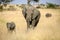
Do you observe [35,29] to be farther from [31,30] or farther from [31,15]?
[31,15]

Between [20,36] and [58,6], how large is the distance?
2.42 ft

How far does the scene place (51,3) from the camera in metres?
2.21

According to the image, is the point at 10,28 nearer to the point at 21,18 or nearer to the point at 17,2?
the point at 21,18

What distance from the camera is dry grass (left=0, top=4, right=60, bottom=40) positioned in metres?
2.15

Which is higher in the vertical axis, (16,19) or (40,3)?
(40,3)

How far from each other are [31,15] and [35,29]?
22cm

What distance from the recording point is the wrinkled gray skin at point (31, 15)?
Answer: 2170 mm

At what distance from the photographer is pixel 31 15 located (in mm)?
2174

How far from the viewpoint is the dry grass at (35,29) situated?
7.04 feet

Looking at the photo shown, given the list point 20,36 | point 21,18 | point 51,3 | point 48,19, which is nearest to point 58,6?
point 51,3

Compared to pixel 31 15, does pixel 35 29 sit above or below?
below

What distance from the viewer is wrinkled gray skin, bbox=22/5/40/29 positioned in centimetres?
217

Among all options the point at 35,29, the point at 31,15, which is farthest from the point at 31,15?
the point at 35,29

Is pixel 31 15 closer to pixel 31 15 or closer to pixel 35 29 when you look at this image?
pixel 31 15
